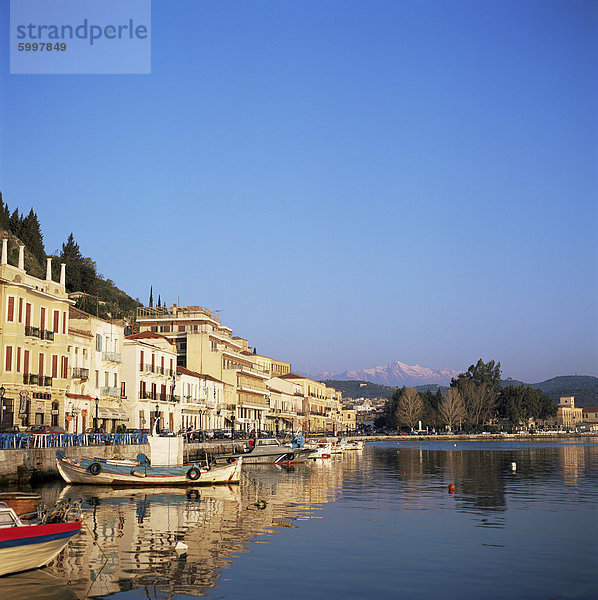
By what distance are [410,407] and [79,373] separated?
449 feet

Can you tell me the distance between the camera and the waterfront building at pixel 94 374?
57094mm

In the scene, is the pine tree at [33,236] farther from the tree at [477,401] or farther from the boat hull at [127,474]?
the tree at [477,401]

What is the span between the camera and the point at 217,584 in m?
18.7

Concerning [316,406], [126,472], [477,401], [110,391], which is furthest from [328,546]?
[477,401]

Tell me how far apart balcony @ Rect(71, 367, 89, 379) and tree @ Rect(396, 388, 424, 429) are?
13525 centimetres

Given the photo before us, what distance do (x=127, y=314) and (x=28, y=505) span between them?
10037 centimetres

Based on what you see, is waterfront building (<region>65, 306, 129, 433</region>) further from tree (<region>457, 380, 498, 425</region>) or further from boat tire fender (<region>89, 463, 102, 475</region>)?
tree (<region>457, 380, 498, 425</region>)

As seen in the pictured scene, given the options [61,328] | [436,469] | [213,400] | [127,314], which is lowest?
[436,469]

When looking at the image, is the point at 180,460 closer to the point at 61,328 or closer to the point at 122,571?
the point at 61,328

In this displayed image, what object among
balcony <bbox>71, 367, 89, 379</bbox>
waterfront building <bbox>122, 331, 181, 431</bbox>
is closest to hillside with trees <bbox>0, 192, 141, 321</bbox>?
waterfront building <bbox>122, 331, 181, 431</bbox>

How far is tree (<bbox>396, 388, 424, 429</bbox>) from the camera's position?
184500mm

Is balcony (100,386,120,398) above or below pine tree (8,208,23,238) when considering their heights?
below

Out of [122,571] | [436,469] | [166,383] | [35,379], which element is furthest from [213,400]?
[122,571]

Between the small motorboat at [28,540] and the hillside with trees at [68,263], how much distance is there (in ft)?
263
